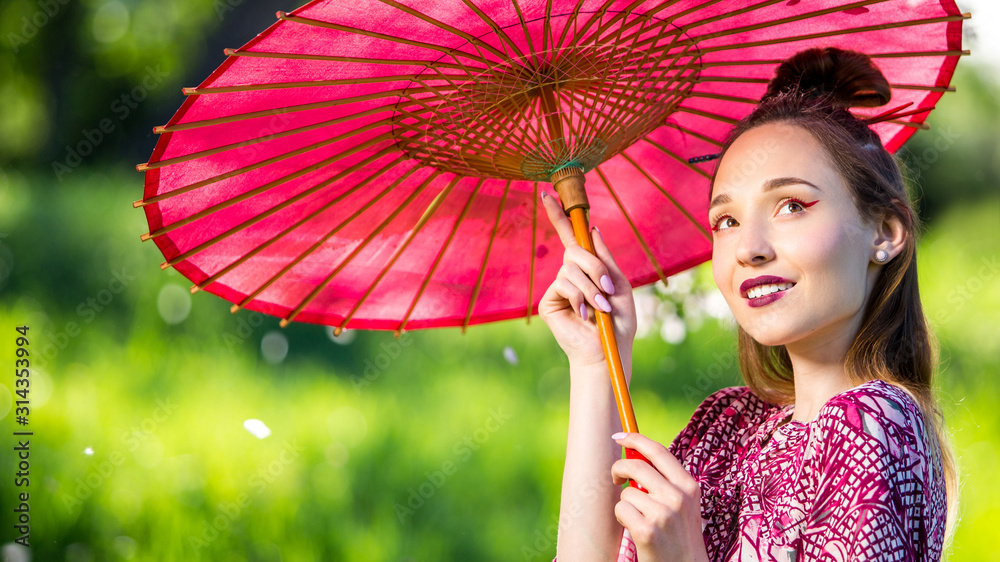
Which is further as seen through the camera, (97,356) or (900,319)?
(97,356)

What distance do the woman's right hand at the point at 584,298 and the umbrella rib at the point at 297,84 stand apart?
0.38 meters

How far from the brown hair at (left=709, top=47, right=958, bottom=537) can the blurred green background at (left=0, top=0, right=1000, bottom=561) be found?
1.80 metres

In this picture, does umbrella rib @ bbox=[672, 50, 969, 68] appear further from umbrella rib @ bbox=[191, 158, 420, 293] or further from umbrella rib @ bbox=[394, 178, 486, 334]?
umbrella rib @ bbox=[191, 158, 420, 293]

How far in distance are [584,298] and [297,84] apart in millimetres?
657

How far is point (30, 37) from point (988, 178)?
4.47 m

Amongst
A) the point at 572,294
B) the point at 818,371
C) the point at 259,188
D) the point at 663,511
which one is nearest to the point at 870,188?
the point at 818,371

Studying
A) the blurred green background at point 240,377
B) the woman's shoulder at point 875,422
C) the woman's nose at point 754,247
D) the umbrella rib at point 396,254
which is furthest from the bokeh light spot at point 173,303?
the woman's shoulder at point 875,422

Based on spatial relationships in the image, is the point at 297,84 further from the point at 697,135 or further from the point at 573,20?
the point at 697,135

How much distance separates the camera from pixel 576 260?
5.10 feet

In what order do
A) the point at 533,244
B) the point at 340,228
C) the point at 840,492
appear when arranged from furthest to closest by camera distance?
the point at 533,244
the point at 340,228
the point at 840,492

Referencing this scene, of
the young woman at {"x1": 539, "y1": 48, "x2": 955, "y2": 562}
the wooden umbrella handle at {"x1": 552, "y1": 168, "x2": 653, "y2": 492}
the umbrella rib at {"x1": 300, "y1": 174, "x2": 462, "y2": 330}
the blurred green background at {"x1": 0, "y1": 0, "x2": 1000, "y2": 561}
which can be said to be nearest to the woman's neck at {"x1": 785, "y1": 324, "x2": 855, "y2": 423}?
the young woman at {"x1": 539, "y1": 48, "x2": 955, "y2": 562}

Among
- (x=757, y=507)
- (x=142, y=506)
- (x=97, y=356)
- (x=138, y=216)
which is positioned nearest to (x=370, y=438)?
(x=142, y=506)

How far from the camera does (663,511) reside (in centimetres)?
124

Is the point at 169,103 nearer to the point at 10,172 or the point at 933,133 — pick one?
the point at 10,172
